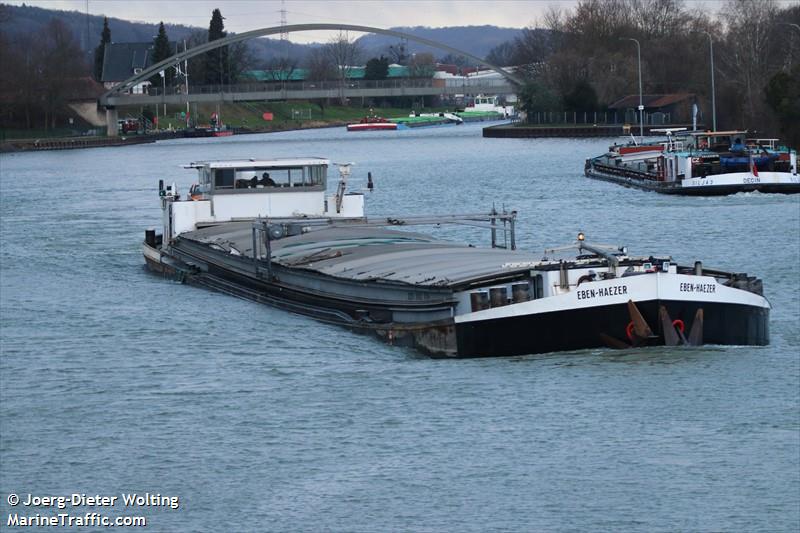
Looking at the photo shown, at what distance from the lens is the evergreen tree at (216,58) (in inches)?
7136

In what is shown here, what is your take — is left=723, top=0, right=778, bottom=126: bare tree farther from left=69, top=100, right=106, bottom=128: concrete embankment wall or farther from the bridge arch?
left=69, top=100, right=106, bottom=128: concrete embankment wall

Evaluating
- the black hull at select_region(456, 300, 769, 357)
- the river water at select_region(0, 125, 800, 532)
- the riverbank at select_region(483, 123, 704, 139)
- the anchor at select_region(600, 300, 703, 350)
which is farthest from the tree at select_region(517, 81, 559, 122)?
the anchor at select_region(600, 300, 703, 350)

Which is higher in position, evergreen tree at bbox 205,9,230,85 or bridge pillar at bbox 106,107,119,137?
evergreen tree at bbox 205,9,230,85

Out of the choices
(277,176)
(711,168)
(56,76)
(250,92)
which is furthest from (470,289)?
(250,92)

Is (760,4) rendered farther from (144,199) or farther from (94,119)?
(94,119)

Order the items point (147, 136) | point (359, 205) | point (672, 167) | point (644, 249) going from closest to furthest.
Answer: point (359, 205), point (644, 249), point (672, 167), point (147, 136)

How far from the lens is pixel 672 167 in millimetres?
64688

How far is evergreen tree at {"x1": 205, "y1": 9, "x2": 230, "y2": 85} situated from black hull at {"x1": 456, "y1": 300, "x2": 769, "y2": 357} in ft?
525

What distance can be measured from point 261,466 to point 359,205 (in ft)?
60.2

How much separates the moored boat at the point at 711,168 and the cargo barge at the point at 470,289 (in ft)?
91.1

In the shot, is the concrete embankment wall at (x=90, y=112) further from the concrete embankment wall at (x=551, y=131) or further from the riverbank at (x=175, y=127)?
the concrete embankment wall at (x=551, y=131)

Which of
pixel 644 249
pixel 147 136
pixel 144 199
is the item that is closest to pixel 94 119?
pixel 147 136

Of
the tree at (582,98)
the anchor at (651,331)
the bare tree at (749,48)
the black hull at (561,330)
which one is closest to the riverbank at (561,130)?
the tree at (582,98)

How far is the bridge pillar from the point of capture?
5669 inches
